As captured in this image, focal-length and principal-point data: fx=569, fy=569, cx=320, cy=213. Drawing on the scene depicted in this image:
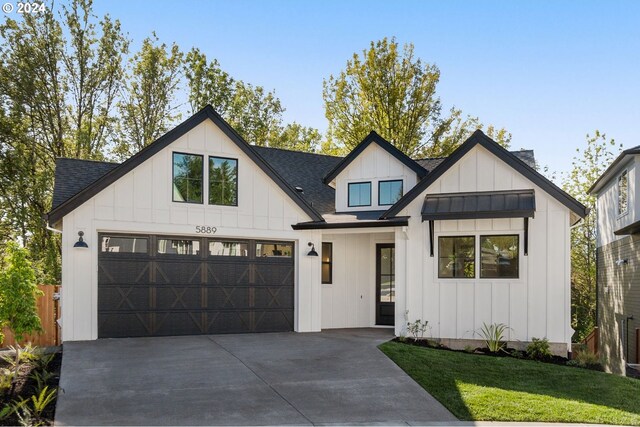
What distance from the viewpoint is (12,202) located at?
78.1 feet

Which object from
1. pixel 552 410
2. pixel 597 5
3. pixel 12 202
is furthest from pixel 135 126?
pixel 552 410

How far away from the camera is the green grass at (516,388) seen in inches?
304

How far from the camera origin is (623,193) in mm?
16359

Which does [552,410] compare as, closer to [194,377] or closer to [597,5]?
[194,377]

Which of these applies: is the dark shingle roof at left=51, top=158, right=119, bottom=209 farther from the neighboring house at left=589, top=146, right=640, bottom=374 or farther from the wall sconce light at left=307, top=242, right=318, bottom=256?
the neighboring house at left=589, top=146, right=640, bottom=374

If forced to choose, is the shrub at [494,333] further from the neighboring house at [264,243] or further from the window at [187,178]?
the window at [187,178]

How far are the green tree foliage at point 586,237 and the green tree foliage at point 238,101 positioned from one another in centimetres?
1572

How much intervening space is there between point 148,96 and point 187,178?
1560 cm

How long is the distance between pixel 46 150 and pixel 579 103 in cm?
2202

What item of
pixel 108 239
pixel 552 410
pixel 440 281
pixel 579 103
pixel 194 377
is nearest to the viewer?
pixel 552 410

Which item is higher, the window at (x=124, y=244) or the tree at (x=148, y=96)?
the tree at (x=148, y=96)

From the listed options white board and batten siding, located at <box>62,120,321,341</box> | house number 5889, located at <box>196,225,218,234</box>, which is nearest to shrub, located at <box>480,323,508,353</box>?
white board and batten siding, located at <box>62,120,321,341</box>

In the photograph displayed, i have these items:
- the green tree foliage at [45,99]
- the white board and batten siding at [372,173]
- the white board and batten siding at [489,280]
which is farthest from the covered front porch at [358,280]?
the green tree foliage at [45,99]

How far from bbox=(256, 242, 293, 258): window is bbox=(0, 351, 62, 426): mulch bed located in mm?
5243
